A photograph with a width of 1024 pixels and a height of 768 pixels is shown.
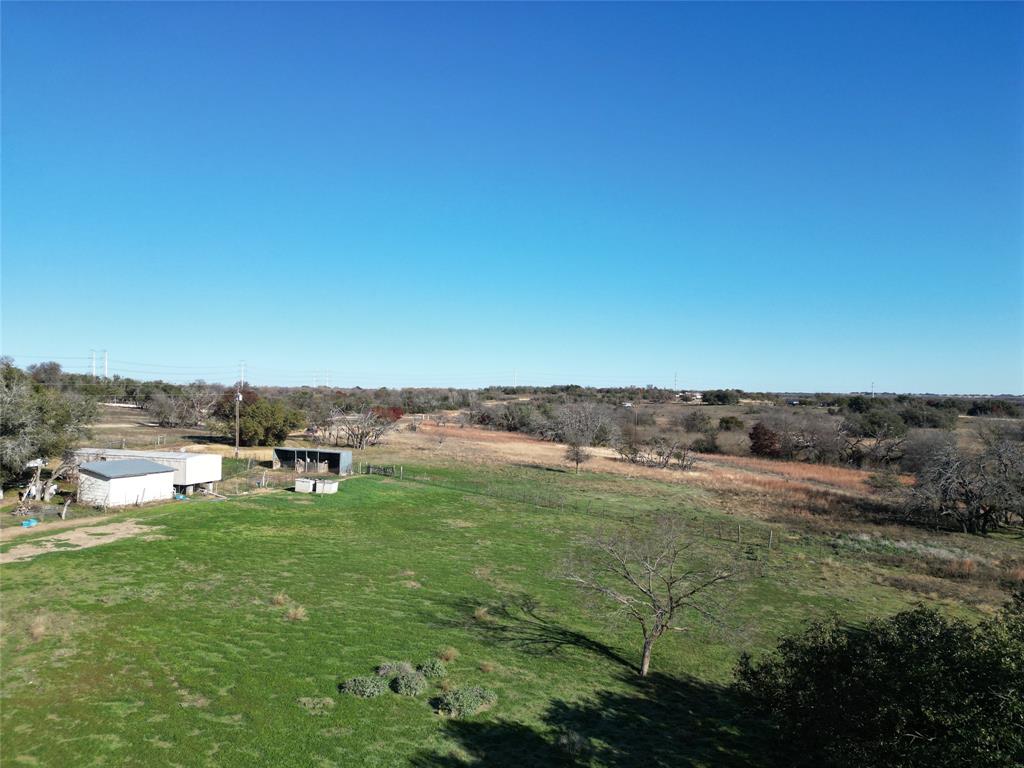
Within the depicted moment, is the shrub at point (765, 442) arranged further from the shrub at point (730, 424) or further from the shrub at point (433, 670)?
the shrub at point (433, 670)

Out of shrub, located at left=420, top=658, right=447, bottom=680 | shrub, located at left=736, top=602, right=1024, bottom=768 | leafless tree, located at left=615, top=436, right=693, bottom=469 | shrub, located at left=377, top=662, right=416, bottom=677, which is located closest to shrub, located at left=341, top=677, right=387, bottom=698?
shrub, located at left=377, top=662, right=416, bottom=677

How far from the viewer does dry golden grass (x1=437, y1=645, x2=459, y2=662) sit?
17.1 meters

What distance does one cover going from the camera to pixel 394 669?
15.9m

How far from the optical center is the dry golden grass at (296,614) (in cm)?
1894

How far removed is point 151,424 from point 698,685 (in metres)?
82.4

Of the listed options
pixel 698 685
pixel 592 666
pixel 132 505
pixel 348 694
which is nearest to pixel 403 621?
pixel 348 694

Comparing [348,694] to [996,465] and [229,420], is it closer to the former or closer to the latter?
[996,465]

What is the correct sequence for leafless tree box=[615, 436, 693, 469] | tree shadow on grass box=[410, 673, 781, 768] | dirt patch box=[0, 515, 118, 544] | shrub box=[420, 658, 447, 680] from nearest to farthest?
tree shadow on grass box=[410, 673, 781, 768] < shrub box=[420, 658, 447, 680] < dirt patch box=[0, 515, 118, 544] < leafless tree box=[615, 436, 693, 469]

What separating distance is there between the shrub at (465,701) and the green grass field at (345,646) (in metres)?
0.31

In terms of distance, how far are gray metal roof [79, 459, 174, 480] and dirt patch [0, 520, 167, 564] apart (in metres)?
4.45

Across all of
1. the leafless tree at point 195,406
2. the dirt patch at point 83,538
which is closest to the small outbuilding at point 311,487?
the dirt patch at point 83,538

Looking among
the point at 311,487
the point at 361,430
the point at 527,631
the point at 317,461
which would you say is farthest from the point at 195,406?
the point at 527,631

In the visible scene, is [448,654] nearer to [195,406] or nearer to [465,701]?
[465,701]

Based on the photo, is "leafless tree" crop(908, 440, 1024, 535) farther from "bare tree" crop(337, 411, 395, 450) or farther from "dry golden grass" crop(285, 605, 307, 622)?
"bare tree" crop(337, 411, 395, 450)
